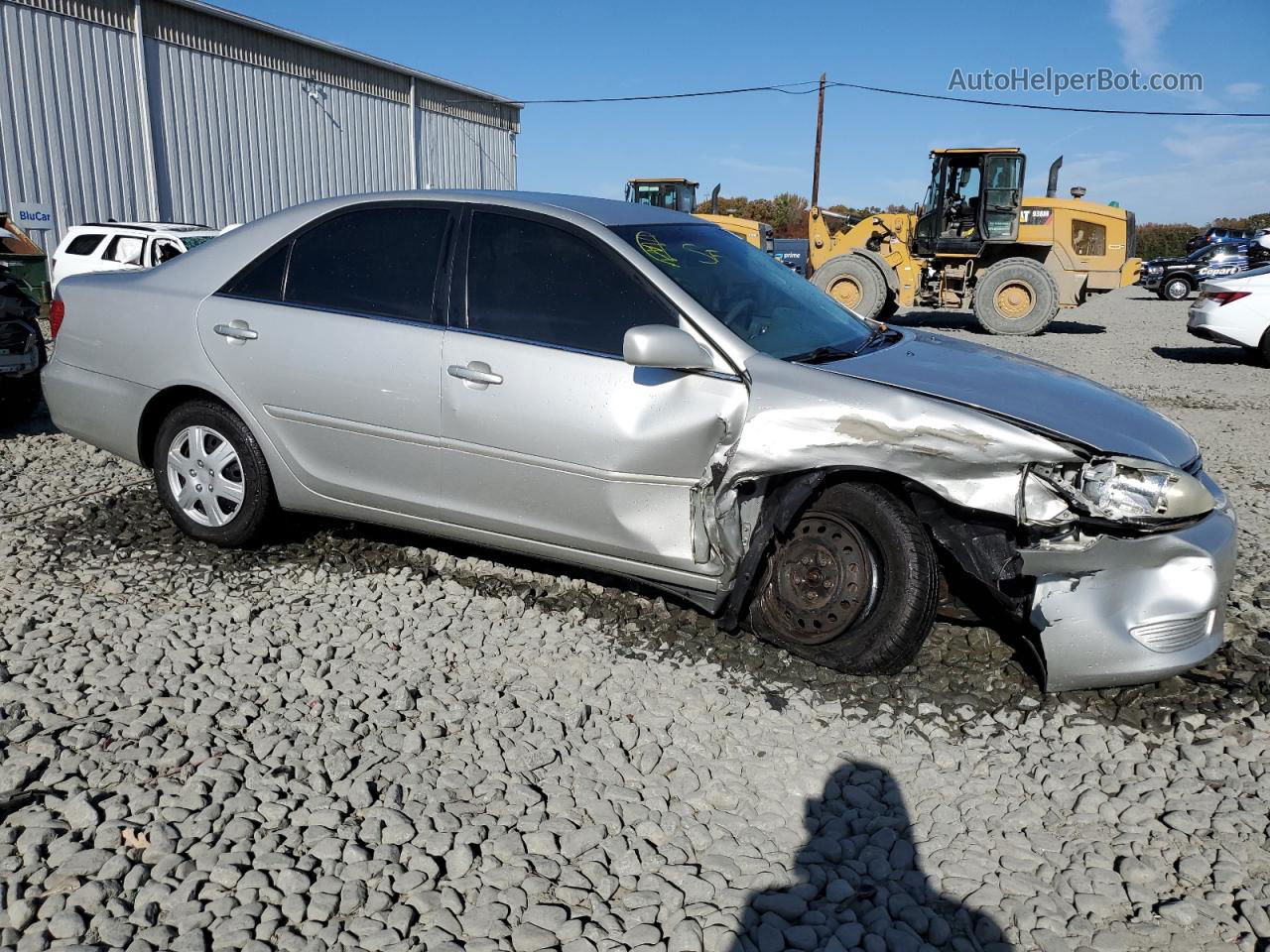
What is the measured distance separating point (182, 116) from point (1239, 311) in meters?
18.9

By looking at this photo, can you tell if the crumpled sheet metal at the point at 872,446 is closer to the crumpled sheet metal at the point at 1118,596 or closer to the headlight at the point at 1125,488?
the headlight at the point at 1125,488

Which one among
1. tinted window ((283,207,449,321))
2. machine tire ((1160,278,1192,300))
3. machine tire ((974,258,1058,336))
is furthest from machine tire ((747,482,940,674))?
machine tire ((1160,278,1192,300))

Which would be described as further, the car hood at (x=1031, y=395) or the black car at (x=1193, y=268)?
the black car at (x=1193, y=268)

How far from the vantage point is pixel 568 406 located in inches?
142

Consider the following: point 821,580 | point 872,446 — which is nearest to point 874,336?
point 872,446

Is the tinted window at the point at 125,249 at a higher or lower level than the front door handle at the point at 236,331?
higher

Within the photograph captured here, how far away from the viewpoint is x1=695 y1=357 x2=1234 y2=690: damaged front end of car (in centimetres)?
312

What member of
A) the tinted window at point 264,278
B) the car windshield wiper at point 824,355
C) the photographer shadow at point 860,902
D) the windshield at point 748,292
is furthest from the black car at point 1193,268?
the photographer shadow at point 860,902

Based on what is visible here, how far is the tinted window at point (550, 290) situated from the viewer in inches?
144

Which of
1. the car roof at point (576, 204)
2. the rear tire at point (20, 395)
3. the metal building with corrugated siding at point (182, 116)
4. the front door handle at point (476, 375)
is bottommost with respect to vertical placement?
the rear tire at point (20, 395)

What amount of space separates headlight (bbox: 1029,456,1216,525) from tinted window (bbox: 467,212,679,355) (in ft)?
4.79

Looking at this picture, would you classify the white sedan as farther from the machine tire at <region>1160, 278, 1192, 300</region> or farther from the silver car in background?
the machine tire at <region>1160, 278, 1192, 300</region>

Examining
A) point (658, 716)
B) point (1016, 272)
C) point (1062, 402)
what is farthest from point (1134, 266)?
point (658, 716)

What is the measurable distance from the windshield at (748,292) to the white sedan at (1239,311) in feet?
35.1
